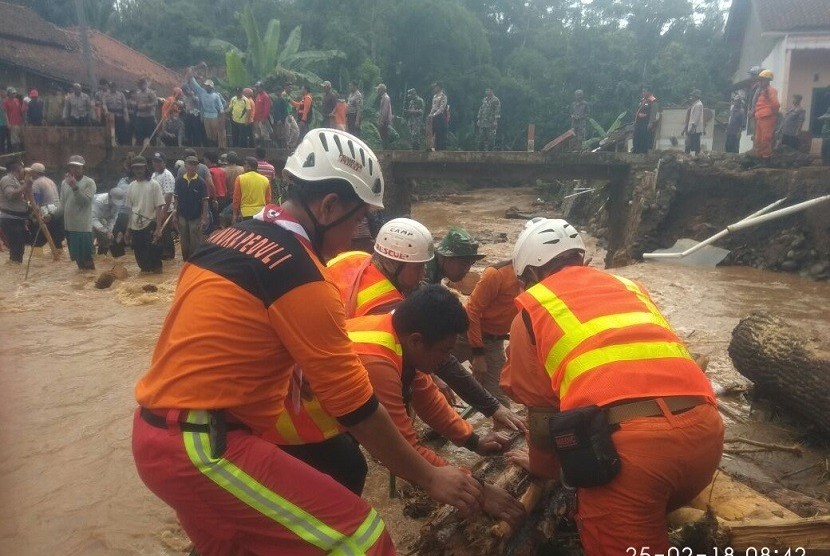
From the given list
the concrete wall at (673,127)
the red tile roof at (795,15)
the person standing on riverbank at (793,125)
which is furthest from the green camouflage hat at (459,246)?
the concrete wall at (673,127)

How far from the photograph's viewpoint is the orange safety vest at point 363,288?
141 inches

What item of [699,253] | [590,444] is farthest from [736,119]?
[590,444]

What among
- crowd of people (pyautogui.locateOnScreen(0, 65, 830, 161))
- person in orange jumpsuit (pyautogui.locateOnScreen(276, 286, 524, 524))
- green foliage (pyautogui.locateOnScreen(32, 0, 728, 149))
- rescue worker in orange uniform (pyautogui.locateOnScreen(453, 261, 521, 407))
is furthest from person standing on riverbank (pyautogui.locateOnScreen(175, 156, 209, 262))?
green foliage (pyautogui.locateOnScreen(32, 0, 728, 149))

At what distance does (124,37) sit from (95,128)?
65.8 feet

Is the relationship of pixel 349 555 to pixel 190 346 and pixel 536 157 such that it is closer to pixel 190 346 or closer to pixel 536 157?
pixel 190 346

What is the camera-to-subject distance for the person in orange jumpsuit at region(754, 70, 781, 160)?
1346cm

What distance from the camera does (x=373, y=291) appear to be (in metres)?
3.65

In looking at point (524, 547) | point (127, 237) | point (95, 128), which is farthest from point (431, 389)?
point (95, 128)

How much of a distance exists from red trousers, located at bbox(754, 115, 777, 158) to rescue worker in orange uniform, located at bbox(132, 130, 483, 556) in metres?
14.1

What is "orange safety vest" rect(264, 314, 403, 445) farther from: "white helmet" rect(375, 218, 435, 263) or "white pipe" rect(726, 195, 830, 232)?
"white pipe" rect(726, 195, 830, 232)

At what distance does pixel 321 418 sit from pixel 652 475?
127cm

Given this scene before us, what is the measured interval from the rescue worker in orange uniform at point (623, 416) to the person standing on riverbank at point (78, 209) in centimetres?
961

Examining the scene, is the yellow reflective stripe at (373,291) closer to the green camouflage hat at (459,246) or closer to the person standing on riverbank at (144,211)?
the green camouflage hat at (459,246)

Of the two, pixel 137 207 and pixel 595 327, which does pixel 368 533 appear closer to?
pixel 595 327
